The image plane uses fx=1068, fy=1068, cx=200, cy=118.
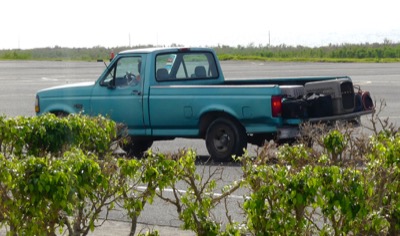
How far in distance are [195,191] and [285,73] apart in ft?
120

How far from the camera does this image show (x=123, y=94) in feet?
55.0

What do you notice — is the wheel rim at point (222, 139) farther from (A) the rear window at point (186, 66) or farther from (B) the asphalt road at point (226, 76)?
(A) the rear window at point (186, 66)

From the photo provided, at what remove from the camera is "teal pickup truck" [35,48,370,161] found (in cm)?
1530

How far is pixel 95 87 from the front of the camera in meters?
17.3

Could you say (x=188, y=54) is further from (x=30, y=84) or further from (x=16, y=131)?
(x=30, y=84)

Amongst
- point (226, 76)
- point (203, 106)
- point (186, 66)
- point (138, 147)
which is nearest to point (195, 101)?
point (203, 106)

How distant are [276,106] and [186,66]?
2722mm

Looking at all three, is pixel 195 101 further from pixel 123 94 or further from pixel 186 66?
pixel 186 66

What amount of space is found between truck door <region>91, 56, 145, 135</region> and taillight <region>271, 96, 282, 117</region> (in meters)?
2.37

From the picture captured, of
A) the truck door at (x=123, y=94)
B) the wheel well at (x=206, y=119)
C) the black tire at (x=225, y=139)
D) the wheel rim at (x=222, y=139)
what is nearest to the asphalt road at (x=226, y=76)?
the black tire at (x=225, y=139)

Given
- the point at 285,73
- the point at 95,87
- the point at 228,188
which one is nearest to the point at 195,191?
the point at 228,188

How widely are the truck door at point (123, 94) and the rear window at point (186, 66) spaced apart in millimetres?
390

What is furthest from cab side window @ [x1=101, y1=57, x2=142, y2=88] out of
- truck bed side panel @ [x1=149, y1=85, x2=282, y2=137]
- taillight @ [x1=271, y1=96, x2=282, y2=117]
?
taillight @ [x1=271, y1=96, x2=282, y2=117]

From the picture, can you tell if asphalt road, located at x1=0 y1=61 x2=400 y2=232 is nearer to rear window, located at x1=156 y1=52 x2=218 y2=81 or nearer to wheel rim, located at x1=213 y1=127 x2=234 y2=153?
wheel rim, located at x1=213 y1=127 x2=234 y2=153
